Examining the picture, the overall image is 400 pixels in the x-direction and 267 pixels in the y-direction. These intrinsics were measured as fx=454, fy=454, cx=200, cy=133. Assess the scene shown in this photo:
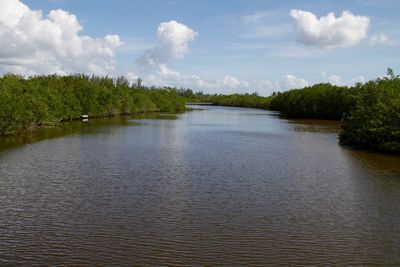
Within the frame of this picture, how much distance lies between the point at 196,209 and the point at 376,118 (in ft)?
90.4

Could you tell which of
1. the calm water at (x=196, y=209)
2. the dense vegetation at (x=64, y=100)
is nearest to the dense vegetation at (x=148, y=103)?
the dense vegetation at (x=64, y=100)

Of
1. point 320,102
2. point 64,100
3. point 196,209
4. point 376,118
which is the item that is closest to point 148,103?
point 320,102

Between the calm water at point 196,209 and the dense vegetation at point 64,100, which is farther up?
the dense vegetation at point 64,100

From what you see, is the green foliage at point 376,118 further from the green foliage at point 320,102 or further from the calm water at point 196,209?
the green foliage at point 320,102

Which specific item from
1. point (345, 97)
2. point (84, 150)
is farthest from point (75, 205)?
point (345, 97)

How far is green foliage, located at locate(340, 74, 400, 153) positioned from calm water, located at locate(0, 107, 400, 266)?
407cm

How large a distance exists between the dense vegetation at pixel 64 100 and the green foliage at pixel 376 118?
34230 mm

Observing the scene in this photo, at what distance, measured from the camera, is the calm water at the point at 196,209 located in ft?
46.4

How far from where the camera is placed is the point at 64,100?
243 ft

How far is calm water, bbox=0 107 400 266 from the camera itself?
46.4ft

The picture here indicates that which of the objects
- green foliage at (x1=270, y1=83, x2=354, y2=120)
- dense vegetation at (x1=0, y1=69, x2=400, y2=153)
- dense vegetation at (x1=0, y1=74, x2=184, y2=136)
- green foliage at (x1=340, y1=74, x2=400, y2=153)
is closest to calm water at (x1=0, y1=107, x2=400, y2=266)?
green foliage at (x1=340, y1=74, x2=400, y2=153)

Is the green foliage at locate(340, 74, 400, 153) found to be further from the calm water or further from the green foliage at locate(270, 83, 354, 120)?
the green foliage at locate(270, 83, 354, 120)

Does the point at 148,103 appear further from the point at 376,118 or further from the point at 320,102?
the point at 376,118

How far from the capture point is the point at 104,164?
30453 millimetres
